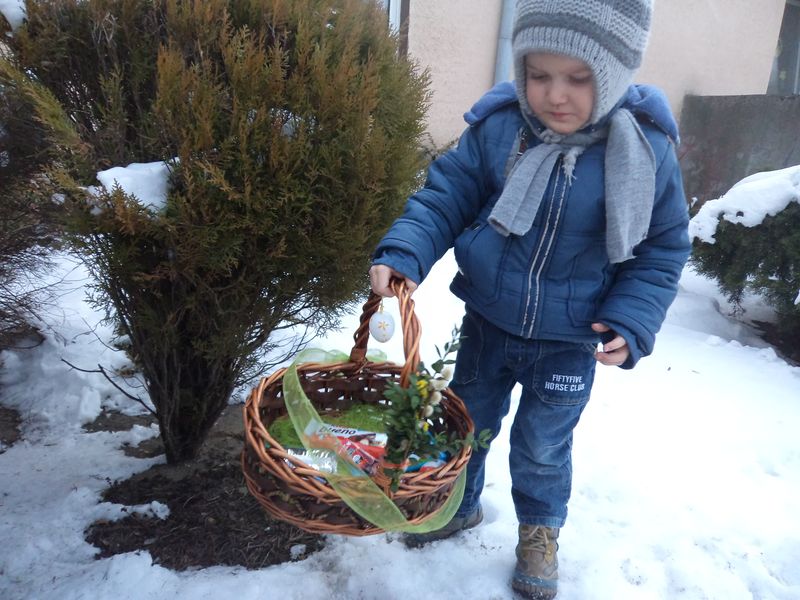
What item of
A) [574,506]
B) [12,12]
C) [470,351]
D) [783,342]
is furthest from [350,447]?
[783,342]

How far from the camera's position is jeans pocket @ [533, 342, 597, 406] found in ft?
6.23

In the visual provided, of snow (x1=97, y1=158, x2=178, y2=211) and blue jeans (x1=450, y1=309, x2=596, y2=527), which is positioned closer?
snow (x1=97, y1=158, x2=178, y2=211)

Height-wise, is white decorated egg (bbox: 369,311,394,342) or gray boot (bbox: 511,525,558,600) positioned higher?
white decorated egg (bbox: 369,311,394,342)

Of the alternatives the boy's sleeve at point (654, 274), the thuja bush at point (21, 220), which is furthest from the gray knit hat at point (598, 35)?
the thuja bush at point (21, 220)

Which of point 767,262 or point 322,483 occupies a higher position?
point 767,262

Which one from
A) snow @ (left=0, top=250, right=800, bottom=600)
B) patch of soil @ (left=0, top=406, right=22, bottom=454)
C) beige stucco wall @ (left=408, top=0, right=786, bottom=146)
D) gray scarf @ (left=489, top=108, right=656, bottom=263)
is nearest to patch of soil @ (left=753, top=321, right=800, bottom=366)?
snow @ (left=0, top=250, right=800, bottom=600)

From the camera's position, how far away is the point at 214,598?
187 cm

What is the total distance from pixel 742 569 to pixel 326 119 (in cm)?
214

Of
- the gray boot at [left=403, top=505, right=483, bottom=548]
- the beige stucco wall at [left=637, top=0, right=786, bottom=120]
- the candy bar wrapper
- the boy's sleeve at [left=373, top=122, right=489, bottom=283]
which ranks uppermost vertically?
the beige stucco wall at [left=637, top=0, right=786, bottom=120]

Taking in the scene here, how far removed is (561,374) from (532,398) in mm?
136

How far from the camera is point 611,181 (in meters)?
1.67

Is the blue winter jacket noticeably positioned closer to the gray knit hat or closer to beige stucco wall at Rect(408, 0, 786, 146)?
the gray knit hat

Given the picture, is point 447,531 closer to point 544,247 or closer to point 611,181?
point 544,247

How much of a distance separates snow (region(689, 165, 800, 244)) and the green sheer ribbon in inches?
132
